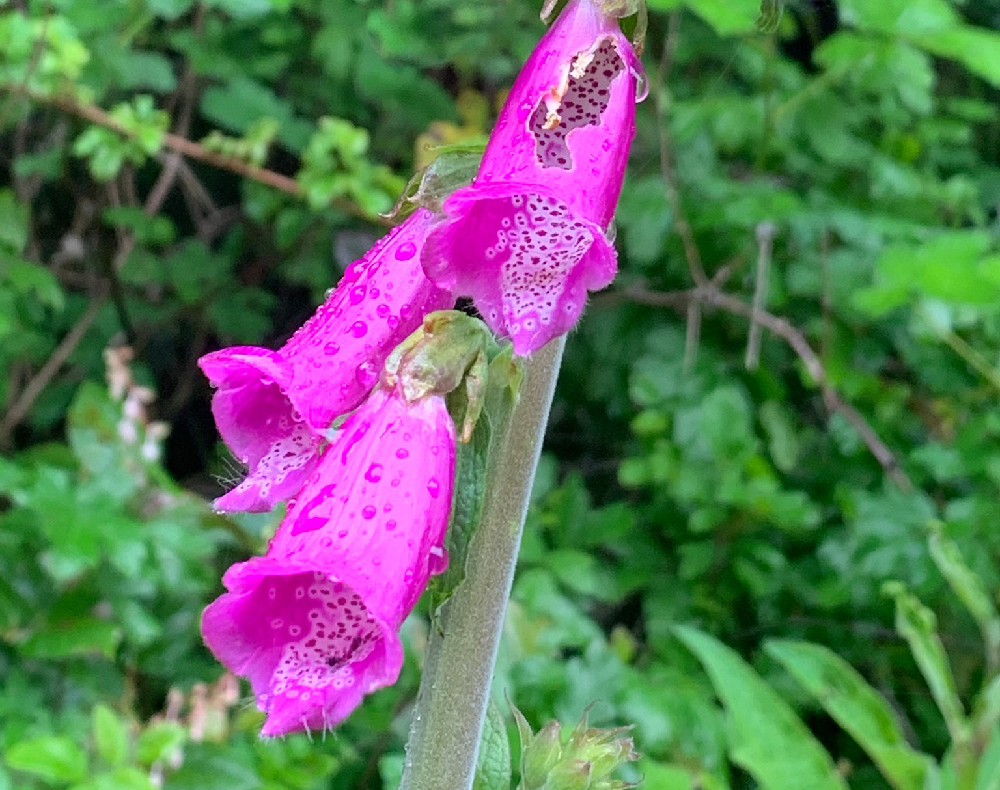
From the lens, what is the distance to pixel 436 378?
0.48 metres

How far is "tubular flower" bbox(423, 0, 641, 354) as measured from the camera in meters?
0.45

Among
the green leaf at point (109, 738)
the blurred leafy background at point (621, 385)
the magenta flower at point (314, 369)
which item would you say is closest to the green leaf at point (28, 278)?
the blurred leafy background at point (621, 385)

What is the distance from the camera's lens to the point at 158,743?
0.91 metres

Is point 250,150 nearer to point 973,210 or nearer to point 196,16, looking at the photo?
point 196,16

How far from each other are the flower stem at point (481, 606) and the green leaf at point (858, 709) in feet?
2.37

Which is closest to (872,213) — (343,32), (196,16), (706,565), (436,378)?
(706,565)

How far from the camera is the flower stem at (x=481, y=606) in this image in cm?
50

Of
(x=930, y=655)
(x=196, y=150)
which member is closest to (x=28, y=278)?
(x=196, y=150)

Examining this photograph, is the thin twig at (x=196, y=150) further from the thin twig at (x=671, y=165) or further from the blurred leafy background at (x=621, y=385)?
the thin twig at (x=671, y=165)

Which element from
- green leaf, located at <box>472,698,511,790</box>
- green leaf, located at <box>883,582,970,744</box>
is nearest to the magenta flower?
green leaf, located at <box>472,698,511,790</box>

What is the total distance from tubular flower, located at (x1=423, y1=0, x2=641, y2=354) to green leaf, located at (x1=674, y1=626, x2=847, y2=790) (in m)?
0.75

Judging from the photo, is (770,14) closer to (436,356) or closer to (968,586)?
(436,356)

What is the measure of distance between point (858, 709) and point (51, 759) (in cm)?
87

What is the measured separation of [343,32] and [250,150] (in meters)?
0.25
